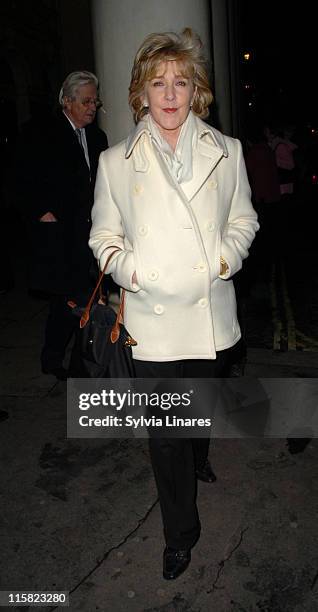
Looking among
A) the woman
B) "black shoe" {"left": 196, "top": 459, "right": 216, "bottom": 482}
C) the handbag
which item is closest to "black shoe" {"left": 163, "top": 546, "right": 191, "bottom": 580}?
the woman

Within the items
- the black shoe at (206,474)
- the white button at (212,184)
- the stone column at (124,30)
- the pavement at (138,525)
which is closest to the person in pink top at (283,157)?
the stone column at (124,30)

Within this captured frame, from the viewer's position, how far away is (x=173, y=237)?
2580 millimetres

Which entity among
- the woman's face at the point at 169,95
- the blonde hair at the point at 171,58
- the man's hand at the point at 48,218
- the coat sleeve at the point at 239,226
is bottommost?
the man's hand at the point at 48,218

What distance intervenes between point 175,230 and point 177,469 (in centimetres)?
109

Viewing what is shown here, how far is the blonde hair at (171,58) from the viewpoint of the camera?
253cm

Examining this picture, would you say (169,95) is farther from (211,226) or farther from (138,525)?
(138,525)

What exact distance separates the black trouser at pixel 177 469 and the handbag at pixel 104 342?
3.2 inches

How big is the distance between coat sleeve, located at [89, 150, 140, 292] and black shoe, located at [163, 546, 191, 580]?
4.15ft

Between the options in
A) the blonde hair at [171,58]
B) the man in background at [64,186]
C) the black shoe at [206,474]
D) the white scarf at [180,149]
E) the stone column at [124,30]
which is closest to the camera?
the blonde hair at [171,58]

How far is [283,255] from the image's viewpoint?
9.45 m

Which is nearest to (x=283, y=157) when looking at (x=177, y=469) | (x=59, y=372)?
(x=59, y=372)

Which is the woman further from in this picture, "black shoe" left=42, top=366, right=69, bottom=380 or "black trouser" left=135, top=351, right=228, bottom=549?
"black shoe" left=42, top=366, right=69, bottom=380

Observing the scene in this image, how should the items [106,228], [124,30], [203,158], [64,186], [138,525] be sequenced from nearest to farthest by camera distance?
1. [203,158]
2. [106,228]
3. [138,525]
4. [64,186]
5. [124,30]

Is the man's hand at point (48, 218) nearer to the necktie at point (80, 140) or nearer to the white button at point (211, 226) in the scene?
the necktie at point (80, 140)
